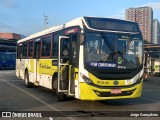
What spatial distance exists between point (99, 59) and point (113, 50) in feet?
2.08

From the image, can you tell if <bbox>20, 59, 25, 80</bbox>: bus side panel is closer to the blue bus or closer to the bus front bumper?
the bus front bumper

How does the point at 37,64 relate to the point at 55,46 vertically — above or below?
below

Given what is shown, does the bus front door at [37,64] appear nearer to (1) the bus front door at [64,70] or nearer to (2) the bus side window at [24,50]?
(2) the bus side window at [24,50]

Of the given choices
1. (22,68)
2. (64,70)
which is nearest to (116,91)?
(64,70)

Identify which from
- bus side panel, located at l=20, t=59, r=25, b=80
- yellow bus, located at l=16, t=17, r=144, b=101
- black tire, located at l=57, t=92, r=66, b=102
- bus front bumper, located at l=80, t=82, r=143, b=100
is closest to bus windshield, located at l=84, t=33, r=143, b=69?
yellow bus, located at l=16, t=17, r=144, b=101

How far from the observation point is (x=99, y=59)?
10.9 meters

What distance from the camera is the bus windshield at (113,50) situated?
10.8 meters

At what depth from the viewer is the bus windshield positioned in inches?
427

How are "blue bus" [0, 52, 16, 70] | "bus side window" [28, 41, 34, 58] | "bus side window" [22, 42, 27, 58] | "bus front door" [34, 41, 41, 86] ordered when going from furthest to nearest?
1. "blue bus" [0, 52, 16, 70]
2. "bus side window" [22, 42, 27, 58]
3. "bus side window" [28, 41, 34, 58]
4. "bus front door" [34, 41, 41, 86]

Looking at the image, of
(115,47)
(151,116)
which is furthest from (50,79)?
(151,116)

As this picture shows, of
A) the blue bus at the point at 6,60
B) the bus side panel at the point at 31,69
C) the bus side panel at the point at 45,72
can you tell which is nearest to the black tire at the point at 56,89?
the bus side panel at the point at 45,72

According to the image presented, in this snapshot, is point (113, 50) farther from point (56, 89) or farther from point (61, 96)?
point (56, 89)

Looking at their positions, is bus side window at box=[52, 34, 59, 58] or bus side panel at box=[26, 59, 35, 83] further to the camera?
bus side panel at box=[26, 59, 35, 83]

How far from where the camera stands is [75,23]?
11.6m
